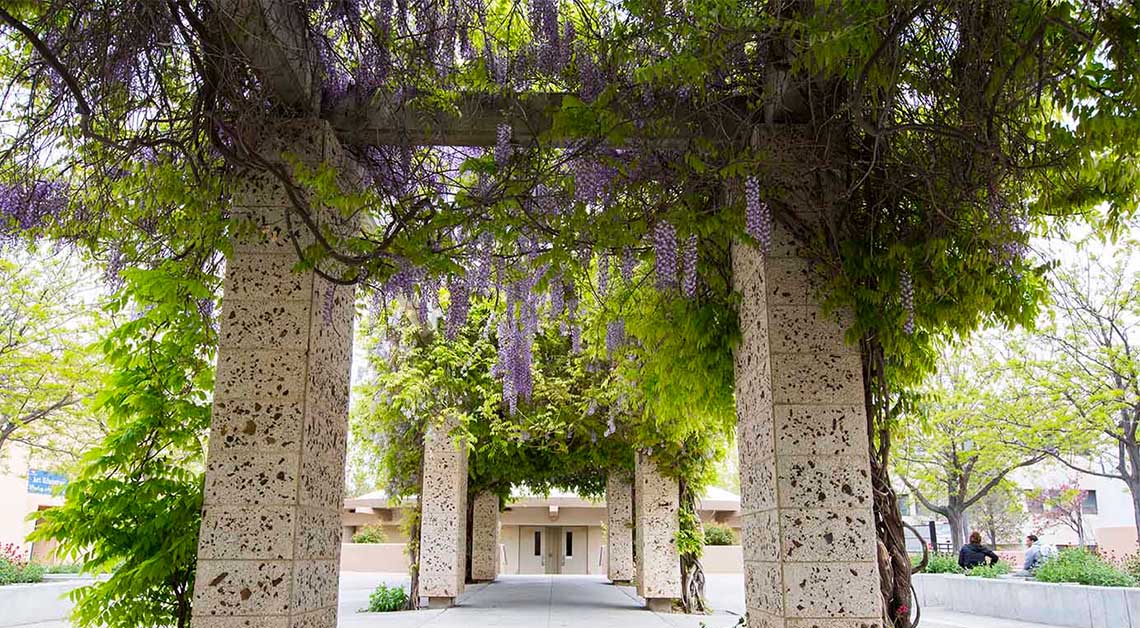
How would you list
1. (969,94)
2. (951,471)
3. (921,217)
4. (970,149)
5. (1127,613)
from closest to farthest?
1. (969,94)
2. (970,149)
3. (921,217)
4. (1127,613)
5. (951,471)

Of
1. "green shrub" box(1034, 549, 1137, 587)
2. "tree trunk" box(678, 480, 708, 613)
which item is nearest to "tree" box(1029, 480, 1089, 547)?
"green shrub" box(1034, 549, 1137, 587)

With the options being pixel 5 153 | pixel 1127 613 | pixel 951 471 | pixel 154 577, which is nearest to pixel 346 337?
pixel 154 577

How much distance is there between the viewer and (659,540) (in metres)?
9.30

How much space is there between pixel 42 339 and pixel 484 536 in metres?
8.09

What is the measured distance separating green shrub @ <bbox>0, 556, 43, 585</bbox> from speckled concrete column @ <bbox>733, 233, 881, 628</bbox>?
9.67 metres

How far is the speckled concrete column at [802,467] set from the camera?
8.59 ft

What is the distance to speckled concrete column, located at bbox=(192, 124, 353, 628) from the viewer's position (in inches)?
101

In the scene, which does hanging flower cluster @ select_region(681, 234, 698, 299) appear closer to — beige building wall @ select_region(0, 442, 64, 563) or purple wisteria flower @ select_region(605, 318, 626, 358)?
purple wisteria flower @ select_region(605, 318, 626, 358)

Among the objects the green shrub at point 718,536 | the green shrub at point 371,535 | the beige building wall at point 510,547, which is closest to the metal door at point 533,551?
the beige building wall at point 510,547

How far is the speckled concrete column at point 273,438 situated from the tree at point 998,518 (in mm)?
26818

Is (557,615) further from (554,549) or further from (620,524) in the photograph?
(554,549)

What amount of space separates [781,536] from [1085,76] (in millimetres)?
1717

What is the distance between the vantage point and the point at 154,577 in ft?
9.27

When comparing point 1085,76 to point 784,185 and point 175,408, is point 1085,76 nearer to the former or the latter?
point 784,185
